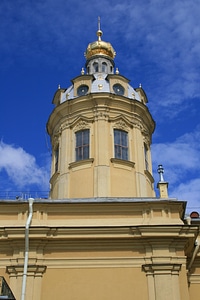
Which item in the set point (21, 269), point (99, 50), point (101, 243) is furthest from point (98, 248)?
point (99, 50)

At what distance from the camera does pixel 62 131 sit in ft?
70.6

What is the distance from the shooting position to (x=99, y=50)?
27234mm

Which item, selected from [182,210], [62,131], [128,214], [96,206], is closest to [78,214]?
[96,206]

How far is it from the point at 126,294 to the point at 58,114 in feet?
34.9

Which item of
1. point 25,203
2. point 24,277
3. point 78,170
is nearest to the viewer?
point 24,277

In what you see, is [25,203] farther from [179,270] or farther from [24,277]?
[179,270]

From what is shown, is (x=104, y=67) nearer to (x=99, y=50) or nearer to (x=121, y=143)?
(x=99, y=50)

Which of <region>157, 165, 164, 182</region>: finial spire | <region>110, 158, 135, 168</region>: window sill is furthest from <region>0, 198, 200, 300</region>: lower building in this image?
<region>110, 158, 135, 168</region>: window sill

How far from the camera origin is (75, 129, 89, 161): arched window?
20.3 m

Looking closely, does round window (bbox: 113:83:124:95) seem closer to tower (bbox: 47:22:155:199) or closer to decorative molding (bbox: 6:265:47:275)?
tower (bbox: 47:22:155:199)

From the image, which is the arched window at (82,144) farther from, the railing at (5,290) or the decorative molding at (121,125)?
the railing at (5,290)

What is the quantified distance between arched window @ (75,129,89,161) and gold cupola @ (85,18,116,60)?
25.5 ft

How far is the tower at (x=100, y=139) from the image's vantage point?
63.9 feet

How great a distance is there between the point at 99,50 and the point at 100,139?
9099mm
